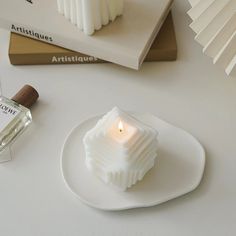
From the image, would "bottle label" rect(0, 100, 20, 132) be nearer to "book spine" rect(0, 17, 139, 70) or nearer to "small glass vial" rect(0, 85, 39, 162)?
"small glass vial" rect(0, 85, 39, 162)

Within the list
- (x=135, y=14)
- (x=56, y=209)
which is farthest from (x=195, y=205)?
(x=135, y=14)

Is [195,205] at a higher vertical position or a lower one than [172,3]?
lower

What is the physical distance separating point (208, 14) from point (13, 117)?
244 mm

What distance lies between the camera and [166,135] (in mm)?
520

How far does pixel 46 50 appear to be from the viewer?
0.58 metres

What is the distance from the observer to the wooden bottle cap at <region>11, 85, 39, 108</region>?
1.76 feet

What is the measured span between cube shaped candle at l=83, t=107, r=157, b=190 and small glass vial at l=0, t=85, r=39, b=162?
0.11m

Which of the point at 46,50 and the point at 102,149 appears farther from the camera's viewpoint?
the point at 46,50

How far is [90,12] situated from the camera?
1.78 feet

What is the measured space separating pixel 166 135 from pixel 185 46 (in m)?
0.15

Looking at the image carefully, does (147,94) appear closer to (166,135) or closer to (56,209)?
(166,135)

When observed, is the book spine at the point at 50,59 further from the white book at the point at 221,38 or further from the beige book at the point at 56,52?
the white book at the point at 221,38

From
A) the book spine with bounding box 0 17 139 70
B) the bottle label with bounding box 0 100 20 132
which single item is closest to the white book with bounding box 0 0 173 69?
the book spine with bounding box 0 17 139 70

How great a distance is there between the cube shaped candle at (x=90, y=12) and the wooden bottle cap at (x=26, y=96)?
0.10 m
